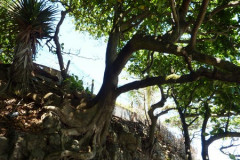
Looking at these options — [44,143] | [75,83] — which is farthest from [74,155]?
[75,83]

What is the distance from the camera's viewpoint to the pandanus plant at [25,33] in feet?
22.2

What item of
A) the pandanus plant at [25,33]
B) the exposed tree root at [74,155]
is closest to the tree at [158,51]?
the exposed tree root at [74,155]

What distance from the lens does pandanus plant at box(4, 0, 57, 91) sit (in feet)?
22.2

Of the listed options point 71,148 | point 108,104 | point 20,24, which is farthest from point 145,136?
point 20,24

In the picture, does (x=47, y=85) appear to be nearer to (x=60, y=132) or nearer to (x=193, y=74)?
(x=60, y=132)

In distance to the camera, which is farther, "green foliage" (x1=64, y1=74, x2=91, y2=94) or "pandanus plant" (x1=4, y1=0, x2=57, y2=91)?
"green foliage" (x1=64, y1=74, x2=91, y2=94)

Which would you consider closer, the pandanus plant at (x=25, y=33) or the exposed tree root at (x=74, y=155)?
the exposed tree root at (x=74, y=155)

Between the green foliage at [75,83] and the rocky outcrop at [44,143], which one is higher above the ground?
the green foliage at [75,83]

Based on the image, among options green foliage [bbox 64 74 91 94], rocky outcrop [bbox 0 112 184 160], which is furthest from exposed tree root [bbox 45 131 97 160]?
green foliage [bbox 64 74 91 94]

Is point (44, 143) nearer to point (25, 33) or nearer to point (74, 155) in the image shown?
point (74, 155)

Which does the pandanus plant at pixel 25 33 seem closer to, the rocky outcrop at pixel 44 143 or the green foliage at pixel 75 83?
the rocky outcrop at pixel 44 143

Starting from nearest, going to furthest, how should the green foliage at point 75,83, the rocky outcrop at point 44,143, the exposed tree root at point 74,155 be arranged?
the rocky outcrop at point 44,143 → the exposed tree root at point 74,155 → the green foliage at point 75,83

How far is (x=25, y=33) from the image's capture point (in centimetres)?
682

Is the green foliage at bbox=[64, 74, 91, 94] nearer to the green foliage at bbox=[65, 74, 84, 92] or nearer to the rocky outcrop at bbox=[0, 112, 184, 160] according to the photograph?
the green foliage at bbox=[65, 74, 84, 92]
